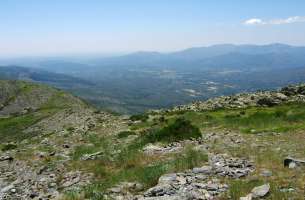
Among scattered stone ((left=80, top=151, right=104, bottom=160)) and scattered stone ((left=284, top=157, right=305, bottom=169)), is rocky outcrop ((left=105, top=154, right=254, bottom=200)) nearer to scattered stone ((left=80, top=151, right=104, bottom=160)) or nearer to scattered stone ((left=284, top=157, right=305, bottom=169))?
scattered stone ((left=284, top=157, right=305, bottom=169))

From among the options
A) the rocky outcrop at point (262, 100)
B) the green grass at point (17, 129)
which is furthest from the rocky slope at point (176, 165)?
the green grass at point (17, 129)

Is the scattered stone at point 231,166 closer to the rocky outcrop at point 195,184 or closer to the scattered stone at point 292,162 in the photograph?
the rocky outcrop at point 195,184

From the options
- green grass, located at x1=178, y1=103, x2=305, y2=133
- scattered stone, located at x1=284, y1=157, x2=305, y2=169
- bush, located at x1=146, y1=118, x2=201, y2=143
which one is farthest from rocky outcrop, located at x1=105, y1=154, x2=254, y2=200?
green grass, located at x1=178, y1=103, x2=305, y2=133

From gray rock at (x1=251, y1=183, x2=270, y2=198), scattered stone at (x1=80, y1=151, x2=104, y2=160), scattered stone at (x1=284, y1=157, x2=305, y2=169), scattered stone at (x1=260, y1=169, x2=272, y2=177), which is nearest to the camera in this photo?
gray rock at (x1=251, y1=183, x2=270, y2=198)

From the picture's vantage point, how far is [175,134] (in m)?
25.4

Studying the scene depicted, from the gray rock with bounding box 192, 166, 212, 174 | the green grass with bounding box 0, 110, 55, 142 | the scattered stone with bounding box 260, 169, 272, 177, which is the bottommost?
the green grass with bounding box 0, 110, 55, 142

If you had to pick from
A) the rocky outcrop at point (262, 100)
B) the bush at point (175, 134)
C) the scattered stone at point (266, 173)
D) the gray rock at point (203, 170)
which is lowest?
the rocky outcrop at point (262, 100)

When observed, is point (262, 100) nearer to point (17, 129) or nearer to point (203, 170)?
point (203, 170)

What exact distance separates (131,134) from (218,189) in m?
19.7

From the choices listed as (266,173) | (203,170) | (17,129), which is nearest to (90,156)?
(203,170)

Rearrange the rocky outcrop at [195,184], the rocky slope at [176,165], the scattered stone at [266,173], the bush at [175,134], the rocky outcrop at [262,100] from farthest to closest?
the rocky outcrop at [262,100], the bush at [175,134], the scattered stone at [266,173], the rocky slope at [176,165], the rocky outcrop at [195,184]

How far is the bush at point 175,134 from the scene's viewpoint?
25.0m

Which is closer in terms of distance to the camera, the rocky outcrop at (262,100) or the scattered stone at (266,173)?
the scattered stone at (266,173)

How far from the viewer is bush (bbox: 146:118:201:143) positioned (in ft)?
82.0
